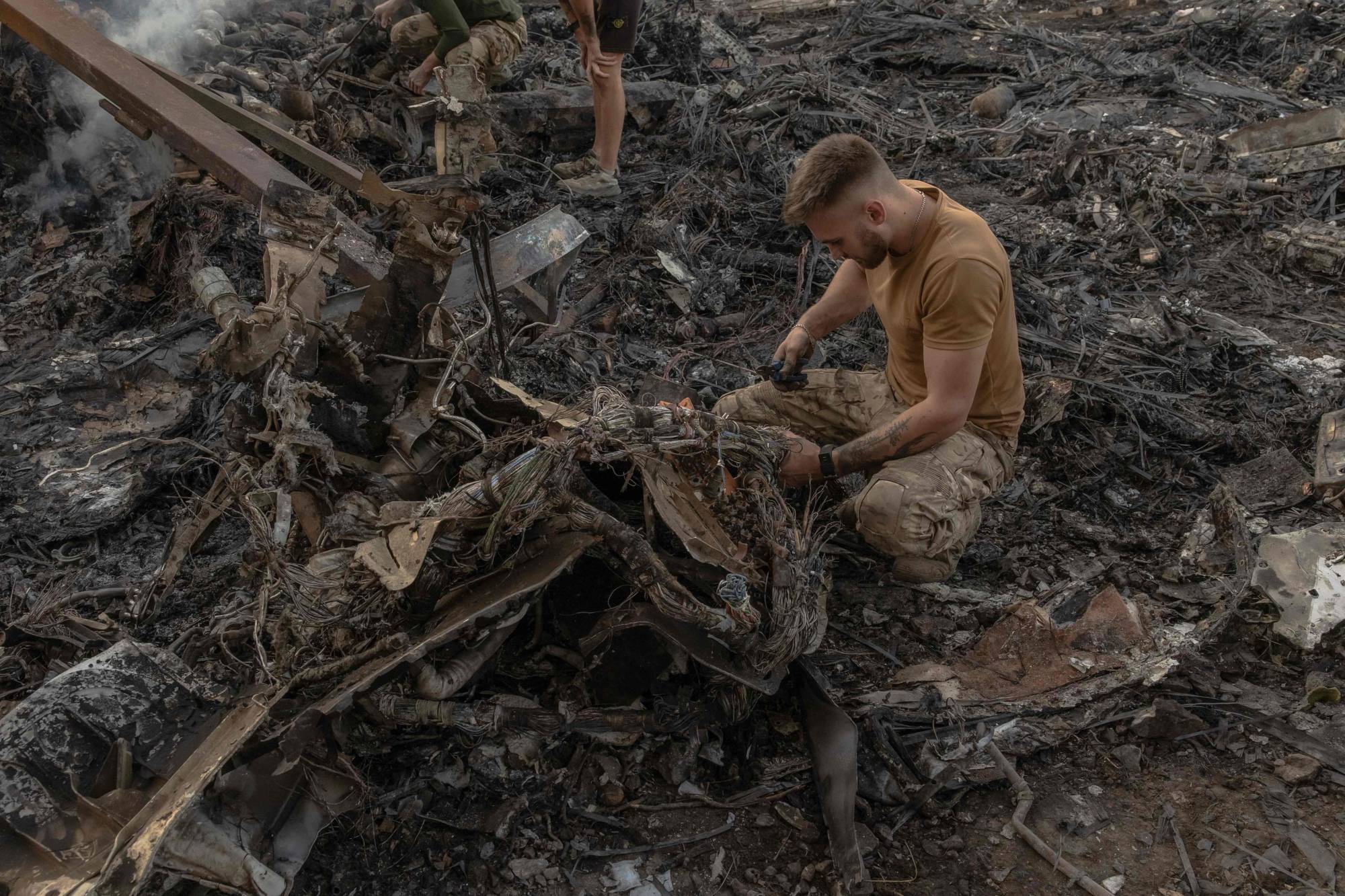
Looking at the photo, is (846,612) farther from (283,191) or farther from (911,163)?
(911,163)

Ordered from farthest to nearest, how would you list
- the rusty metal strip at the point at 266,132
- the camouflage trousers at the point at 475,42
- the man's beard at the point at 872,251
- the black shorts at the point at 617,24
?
the camouflage trousers at the point at 475,42 → the black shorts at the point at 617,24 → the rusty metal strip at the point at 266,132 → the man's beard at the point at 872,251

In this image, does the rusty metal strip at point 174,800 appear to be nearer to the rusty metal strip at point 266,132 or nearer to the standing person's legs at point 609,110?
the rusty metal strip at point 266,132

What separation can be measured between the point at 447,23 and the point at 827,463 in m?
4.59

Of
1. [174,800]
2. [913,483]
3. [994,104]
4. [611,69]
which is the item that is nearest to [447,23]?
[611,69]

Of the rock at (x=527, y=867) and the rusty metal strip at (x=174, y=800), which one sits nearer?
the rusty metal strip at (x=174, y=800)

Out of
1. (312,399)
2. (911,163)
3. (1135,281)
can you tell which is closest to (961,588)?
(312,399)

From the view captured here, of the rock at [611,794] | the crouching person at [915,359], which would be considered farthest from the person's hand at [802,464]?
the rock at [611,794]

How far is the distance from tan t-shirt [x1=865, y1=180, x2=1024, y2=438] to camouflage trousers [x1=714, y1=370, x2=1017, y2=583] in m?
0.15

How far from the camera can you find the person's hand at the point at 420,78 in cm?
677

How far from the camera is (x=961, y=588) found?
387 centimetres

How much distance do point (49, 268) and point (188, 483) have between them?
9.74 feet

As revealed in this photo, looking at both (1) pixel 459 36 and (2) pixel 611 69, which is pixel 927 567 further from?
(1) pixel 459 36

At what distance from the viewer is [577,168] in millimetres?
6934

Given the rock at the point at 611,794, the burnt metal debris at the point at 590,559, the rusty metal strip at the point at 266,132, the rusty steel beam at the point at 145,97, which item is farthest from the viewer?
the rusty metal strip at the point at 266,132
